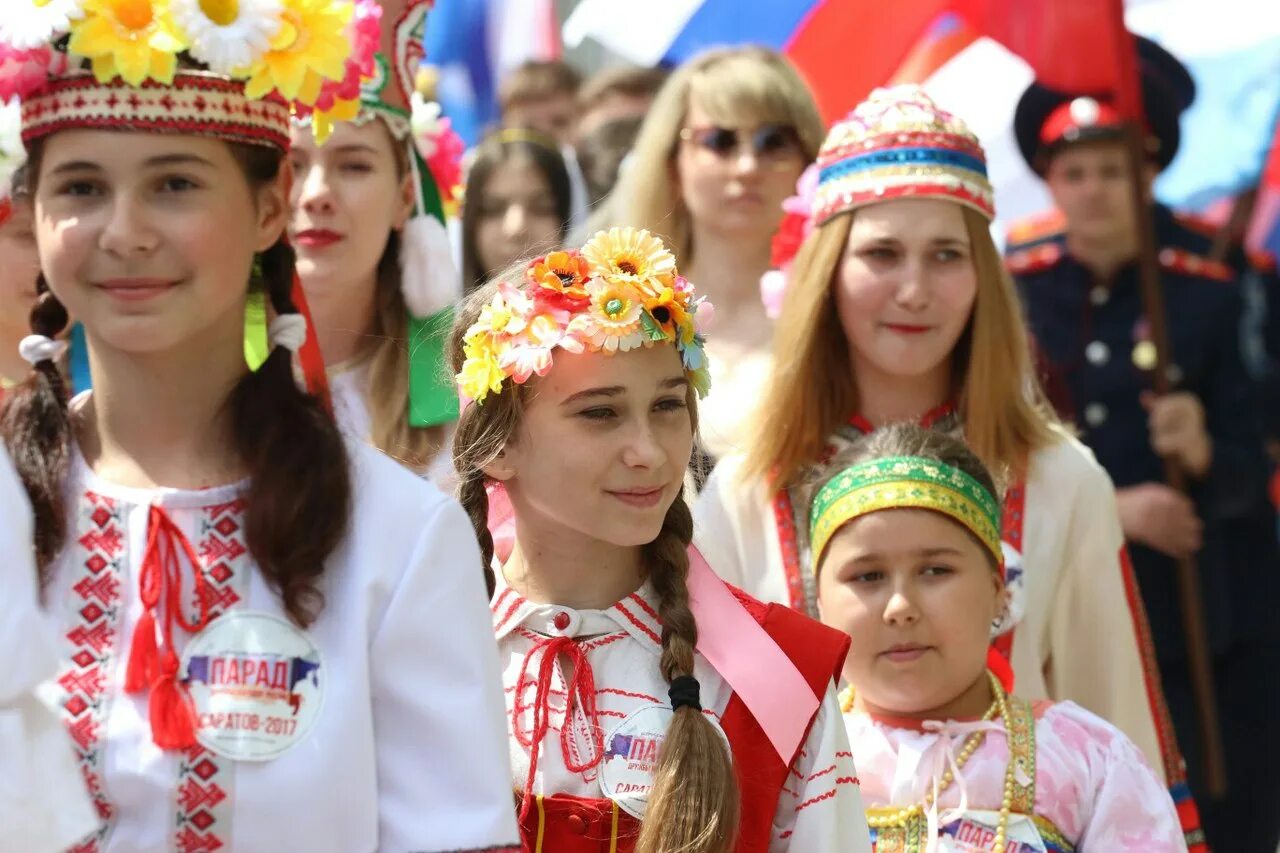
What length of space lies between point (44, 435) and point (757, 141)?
11.2 feet

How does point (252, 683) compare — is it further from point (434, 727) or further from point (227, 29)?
point (227, 29)

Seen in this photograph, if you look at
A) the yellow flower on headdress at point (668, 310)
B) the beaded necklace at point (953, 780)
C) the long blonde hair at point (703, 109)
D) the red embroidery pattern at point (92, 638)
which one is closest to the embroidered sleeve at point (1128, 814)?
the beaded necklace at point (953, 780)

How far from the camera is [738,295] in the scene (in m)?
6.55

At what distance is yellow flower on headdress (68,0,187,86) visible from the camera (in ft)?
11.0

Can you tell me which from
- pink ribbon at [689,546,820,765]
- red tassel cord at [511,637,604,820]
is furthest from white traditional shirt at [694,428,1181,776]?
red tassel cord at [511,637,604,820]

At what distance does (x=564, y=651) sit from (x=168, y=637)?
0.96m

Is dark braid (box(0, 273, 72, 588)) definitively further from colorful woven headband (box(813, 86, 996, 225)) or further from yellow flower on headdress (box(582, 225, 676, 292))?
colorful woven headband (box(813, 86, 996, 225))

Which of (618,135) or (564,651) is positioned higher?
(618,135)

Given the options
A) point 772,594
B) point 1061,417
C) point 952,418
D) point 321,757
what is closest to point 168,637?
point 321,757

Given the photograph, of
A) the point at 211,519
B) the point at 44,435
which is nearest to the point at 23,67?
the point at 44,435

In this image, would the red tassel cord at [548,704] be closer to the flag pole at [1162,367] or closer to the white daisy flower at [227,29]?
the white daisy flower at [227,29]

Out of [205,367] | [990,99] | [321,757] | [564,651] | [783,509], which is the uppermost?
[990,99]

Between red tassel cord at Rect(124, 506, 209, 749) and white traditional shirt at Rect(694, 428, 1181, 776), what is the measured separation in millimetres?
2077

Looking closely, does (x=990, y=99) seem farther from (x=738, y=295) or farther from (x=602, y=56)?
(x=602, y=56)
